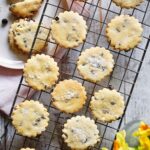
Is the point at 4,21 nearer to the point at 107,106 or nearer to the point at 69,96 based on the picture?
the point at 69,96

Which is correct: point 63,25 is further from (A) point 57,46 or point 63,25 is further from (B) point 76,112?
(B) point 76,112

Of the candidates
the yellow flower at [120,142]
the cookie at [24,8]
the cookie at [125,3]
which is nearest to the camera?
the yellow flower at [120,142]

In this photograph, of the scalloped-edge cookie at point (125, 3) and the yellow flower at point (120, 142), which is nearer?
the yellow flower at point (120, 142)

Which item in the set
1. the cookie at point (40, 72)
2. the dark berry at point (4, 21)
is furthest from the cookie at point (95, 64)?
the dark berry at point (4, 21)

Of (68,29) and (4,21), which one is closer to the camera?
(68,29)

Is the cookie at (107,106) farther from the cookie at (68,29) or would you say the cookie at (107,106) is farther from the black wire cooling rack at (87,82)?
the cookie at (68,29)

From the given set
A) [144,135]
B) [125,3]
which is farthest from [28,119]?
[125,3]

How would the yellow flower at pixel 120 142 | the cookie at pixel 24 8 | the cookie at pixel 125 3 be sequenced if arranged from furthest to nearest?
the cookie at pixel 24 8, the cookie at pixel 125 3, the yellow flower at pixel 120 142
